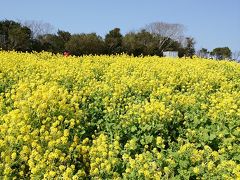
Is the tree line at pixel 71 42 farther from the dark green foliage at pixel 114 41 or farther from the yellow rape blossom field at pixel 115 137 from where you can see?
the yellow rape blossom field at pixel 115 137

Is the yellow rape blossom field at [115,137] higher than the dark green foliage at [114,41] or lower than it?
lower

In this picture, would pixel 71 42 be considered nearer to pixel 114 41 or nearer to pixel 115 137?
pixel 114 41

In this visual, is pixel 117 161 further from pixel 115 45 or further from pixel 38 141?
pixel 115 45

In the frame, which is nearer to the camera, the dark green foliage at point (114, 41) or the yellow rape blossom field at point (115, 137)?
the yellow rape blossom field at point (115, 137)

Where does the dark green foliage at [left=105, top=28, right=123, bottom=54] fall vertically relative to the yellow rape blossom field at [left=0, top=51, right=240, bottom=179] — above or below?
above

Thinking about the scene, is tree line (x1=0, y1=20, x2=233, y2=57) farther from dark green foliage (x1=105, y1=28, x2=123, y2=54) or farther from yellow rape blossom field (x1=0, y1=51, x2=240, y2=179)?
yellow rape blossom field (x1=0, y1=51, x2=240, y2=179)

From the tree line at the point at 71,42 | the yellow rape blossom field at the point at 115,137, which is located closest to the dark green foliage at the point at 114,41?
the tree line at the point at 71,42

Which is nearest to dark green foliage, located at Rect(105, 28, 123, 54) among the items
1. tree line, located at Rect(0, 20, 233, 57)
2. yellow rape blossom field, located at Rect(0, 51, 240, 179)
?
tree line, located at Rect(0, 20, 233, 57)

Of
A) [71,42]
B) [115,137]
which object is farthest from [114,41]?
[115,137]

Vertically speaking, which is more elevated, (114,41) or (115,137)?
(114,41)

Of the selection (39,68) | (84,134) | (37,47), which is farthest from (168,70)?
(37,47)

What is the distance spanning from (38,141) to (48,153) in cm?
35

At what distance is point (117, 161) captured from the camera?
4781mm

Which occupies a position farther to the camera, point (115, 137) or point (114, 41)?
point (114, 41)
